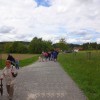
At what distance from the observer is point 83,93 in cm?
1297

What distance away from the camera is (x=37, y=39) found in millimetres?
149500

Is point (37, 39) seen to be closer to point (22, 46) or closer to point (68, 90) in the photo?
point (22, 46)

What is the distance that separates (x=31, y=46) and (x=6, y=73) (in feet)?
430

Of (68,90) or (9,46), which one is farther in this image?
(9,46)

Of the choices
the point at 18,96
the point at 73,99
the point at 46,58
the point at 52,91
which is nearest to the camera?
the point at 73,99

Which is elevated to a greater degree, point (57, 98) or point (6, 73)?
point (6, 73)

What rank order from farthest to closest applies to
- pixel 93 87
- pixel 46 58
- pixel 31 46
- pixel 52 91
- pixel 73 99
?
pixel 31 46 → pixel 46 58 → pixel 93 87 → pixel 52 91 → pixel 73 99

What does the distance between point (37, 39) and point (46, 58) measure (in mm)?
99508

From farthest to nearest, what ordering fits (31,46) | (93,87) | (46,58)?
(31,46), (46,58), (93,87)

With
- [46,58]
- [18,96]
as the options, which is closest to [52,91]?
[18,96]

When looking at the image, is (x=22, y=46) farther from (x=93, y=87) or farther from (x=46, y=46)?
(x=93, y=87)

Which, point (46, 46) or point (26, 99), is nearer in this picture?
point (26, 99)

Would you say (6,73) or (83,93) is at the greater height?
(6,73)

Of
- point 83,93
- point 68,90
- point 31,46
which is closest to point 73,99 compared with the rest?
point 83,93
